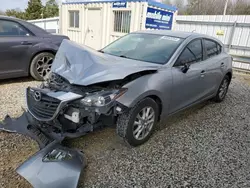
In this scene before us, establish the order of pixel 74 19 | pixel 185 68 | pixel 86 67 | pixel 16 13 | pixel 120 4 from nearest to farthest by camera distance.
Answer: pixel 86 67
pixel 185 68
pixel 120 4
pixel 74 19
pixel 16 13

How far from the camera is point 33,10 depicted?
34.1 meters

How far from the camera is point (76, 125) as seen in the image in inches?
99.7

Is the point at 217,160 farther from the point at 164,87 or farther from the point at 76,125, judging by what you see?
the point at 76,125

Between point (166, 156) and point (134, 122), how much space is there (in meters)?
0.64

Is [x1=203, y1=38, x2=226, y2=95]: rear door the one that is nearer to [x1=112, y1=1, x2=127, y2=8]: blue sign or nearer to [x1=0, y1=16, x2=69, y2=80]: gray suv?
[x1=0, y1=16, x2=69, y2=80]: gray suv

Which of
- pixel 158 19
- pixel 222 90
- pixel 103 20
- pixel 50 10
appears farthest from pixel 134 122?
pixel 50 10

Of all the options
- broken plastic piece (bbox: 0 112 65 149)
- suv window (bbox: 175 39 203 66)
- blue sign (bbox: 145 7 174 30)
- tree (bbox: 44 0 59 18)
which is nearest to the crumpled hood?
suv window (bbox: 175 39 203 66)

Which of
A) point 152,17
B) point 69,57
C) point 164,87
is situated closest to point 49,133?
point 69,57

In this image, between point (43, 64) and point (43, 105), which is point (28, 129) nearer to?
point (43, 105)

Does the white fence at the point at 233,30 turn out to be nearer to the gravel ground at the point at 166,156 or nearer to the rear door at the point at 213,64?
the rear door at the point at 213,64

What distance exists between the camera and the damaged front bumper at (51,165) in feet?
6.75

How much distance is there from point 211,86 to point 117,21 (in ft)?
21.1

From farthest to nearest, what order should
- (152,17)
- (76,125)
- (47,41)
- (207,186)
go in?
1. (152,17)
2. (47,41)
3. (76,125)
4. (207,186)

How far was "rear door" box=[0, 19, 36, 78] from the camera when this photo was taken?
15.4 feet
